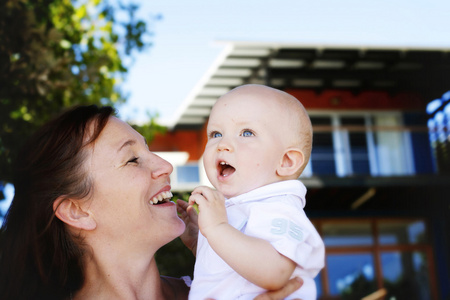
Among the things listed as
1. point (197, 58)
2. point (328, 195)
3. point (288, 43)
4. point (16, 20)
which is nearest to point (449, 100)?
point (328, 195)

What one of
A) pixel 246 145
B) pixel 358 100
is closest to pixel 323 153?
Answer: pixel 358 100

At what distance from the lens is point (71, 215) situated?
2.34 m

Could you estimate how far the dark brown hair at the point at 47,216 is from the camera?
7.64ft

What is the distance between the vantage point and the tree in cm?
508

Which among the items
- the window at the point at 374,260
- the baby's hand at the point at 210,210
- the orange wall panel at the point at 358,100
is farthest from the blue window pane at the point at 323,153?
the baby's hand at the point at 210,210

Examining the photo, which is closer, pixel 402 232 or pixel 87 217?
pixel 87 217

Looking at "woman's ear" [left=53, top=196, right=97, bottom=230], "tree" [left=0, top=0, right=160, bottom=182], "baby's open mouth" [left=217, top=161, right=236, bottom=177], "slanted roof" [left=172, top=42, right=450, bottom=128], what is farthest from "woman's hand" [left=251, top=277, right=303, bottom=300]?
"slanted roof" [left=172, top=42, right=450, bottom=128]

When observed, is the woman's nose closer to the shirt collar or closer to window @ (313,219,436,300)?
the shirt collar

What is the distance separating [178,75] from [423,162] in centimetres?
668

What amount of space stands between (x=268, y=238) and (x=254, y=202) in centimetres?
16

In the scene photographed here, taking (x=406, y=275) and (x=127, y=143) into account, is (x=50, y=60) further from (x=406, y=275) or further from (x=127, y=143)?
(x=406, y=275)

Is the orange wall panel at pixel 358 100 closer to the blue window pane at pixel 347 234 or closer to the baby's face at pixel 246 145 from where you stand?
the blue window pane at pixel 347 234

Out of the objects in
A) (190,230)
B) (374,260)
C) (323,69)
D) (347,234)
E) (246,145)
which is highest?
(323,69)

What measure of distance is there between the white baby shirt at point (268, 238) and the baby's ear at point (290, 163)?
47 mm
